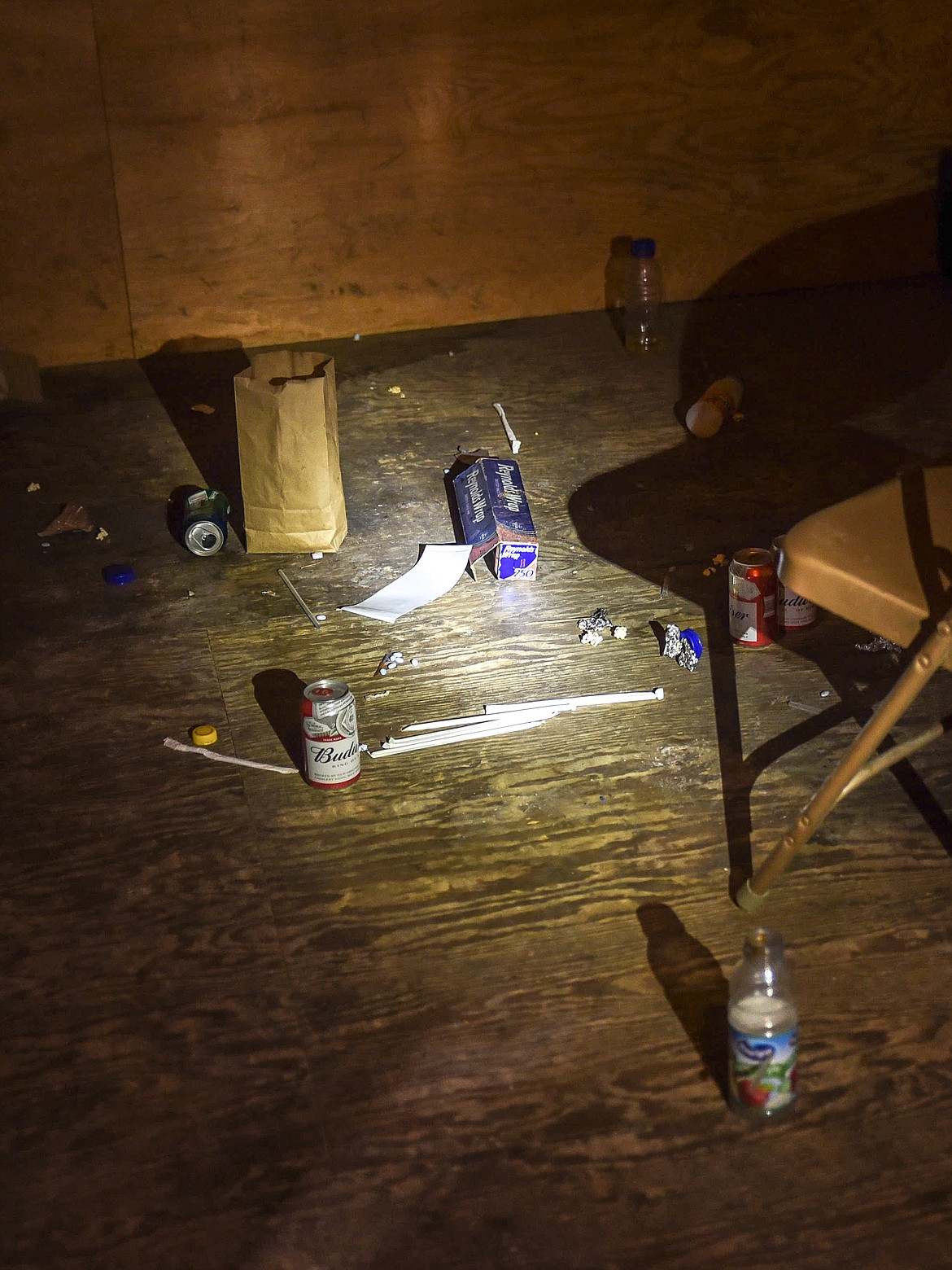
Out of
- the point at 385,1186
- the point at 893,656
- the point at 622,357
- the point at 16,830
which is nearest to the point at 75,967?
the point at 16,830

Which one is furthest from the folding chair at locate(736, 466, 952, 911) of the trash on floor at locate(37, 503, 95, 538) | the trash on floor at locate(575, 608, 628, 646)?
the trash on floor at locate(37, 503, 95, 538)

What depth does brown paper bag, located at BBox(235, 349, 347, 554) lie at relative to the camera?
97.8 inches

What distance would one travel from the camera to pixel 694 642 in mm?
2293

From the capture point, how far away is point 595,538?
2742 mm

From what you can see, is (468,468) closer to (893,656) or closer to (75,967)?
(893,656)

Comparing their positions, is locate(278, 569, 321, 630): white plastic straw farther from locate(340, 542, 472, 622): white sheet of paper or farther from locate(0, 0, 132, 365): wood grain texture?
locate(0, 0, 132, 365): wood grain texture

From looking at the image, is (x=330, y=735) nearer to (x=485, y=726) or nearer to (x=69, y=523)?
(x=485, y=726)

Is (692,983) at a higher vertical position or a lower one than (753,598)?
lower

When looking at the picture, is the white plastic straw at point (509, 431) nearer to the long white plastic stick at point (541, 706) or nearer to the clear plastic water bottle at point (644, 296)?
the clear plastic water bottle at point (644, 296)

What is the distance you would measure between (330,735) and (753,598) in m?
0.82

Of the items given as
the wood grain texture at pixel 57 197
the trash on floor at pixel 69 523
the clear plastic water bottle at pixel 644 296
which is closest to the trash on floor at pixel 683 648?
the trash on floor at pixel 69 523

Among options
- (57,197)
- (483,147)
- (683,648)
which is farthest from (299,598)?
(483,147)

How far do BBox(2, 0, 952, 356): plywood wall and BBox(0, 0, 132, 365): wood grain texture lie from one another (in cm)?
4

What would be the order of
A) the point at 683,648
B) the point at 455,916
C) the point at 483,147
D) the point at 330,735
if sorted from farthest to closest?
Answer: 1. the point at 483,147
2. the point at 683,648
3. the point at 330,735
4. the point at 455,916
